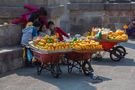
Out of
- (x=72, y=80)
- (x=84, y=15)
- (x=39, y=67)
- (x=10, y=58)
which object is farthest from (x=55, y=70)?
(x=84, y=15)

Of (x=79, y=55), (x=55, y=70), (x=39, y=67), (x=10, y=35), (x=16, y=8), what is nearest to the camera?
(x=55, y=70)

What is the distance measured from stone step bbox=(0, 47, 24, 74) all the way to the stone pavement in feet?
0.48

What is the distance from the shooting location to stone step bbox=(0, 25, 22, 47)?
32.8ft

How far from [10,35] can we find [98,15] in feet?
18.4

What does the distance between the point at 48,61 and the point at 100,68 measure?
1.64 meters

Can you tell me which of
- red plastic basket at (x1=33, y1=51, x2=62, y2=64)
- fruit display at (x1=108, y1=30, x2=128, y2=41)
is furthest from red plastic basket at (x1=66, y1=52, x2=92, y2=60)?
fruit display at (x1=108, y1=30, x2=128, y2=41)

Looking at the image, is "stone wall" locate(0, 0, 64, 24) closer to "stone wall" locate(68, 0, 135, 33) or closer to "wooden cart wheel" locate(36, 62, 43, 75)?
"wooden cart wheel" locate(36, 62, 43, 75)

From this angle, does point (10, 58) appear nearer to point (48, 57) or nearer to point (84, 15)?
point (48, 57)

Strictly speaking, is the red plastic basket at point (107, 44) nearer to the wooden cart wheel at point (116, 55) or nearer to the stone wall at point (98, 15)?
the wooden cart wheel at point (116, 55)

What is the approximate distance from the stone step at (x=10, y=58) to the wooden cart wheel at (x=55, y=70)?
1035 millimetres

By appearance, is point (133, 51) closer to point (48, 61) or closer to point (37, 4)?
point (37, 4)

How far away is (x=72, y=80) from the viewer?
8836mm

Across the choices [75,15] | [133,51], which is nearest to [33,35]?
[133,51]

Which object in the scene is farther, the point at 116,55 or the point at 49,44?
the point at 116,55
